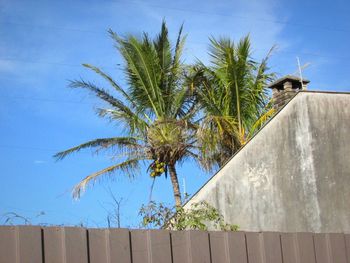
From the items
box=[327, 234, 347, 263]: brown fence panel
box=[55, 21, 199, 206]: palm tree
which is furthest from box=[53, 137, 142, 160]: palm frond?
box=[327, 234, 347, 263]: brown fence panel

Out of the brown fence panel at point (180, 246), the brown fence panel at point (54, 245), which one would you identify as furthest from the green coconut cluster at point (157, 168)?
the brown fence panel at point (54, 245)

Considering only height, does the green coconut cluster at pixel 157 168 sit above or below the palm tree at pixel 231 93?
below

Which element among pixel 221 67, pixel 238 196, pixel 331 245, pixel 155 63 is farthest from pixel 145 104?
pixel 331 245

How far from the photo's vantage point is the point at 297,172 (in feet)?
43.3

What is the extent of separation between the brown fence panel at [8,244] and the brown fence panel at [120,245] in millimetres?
738

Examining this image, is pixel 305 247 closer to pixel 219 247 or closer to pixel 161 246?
pixel 219 247

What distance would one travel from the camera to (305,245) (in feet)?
17.7

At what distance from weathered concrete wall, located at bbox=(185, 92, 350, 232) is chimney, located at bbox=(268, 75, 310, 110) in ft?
8.79

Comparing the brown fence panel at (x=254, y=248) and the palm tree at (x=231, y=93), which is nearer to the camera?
the brown fence panel at (x=254, y=248)

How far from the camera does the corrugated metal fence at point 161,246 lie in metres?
3.29

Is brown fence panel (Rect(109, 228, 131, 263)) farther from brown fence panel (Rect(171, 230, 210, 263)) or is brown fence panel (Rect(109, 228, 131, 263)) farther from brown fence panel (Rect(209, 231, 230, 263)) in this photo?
brown fence panel (Rect(209, 231, 230, 263))

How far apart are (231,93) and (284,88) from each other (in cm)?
528

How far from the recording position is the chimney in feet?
53.5

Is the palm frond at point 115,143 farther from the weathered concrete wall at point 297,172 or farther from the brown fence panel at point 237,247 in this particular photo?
the brown fence panel at point 237,247
